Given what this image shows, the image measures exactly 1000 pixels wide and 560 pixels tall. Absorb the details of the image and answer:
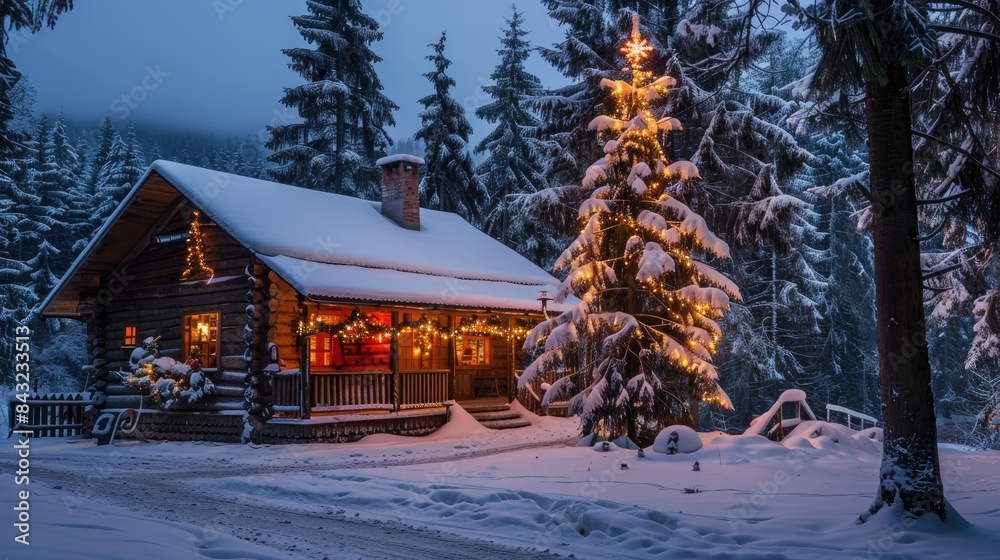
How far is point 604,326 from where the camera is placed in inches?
579

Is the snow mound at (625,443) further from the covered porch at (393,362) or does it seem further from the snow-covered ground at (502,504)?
the covered porch at (393,362)

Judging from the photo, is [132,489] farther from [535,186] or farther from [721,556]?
[535,186]

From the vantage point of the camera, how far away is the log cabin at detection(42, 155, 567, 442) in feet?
57.0

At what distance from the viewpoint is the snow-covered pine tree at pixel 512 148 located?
1368 inches

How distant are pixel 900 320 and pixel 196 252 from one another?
16.8 metres

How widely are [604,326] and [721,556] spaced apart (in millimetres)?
8255

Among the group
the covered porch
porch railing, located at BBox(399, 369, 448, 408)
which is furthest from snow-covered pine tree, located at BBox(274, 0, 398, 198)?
porch railing, located at BBox(399, 369, 448, 408)

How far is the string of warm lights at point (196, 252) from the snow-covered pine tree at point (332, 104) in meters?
14.3

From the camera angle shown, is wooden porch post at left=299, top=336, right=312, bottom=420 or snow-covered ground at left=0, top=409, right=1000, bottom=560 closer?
snow-covered ground at left=0, top=409, right=1000, bottom=560

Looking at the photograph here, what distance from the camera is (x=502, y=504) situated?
898 cm

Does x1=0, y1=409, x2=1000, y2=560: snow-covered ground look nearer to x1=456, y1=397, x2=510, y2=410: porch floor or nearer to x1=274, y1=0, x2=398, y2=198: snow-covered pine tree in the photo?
x1=456, y1=397, x2=510, y2=410: porch floor

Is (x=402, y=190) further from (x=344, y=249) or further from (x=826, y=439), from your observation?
(x=826, y=439)

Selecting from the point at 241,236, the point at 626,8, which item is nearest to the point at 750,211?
the point at 626,8

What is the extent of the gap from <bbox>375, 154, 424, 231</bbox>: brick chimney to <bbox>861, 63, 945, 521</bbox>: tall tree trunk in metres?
17.2
